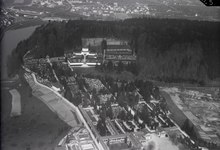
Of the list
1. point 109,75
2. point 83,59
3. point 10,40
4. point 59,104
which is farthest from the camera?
point 83,59

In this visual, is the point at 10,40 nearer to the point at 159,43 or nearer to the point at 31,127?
the point at 31,127

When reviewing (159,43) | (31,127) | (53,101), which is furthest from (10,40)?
(159,43)

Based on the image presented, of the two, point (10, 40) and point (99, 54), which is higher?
point (10, 40)

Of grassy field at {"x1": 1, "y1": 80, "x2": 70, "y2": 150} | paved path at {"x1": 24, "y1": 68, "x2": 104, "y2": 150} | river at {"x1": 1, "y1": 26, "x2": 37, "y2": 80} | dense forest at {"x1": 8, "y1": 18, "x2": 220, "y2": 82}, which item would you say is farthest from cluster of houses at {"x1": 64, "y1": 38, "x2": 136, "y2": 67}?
grassy field at {"x1": 1, "y1": 80, "x2": 70, "y2": 150}

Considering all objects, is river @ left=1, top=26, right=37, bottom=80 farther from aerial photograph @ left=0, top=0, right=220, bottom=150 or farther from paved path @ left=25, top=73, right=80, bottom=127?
A: paved path @ left=25, top=73, right=80, bottom=127

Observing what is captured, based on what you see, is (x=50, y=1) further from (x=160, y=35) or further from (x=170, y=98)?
(x=170, y=98)
